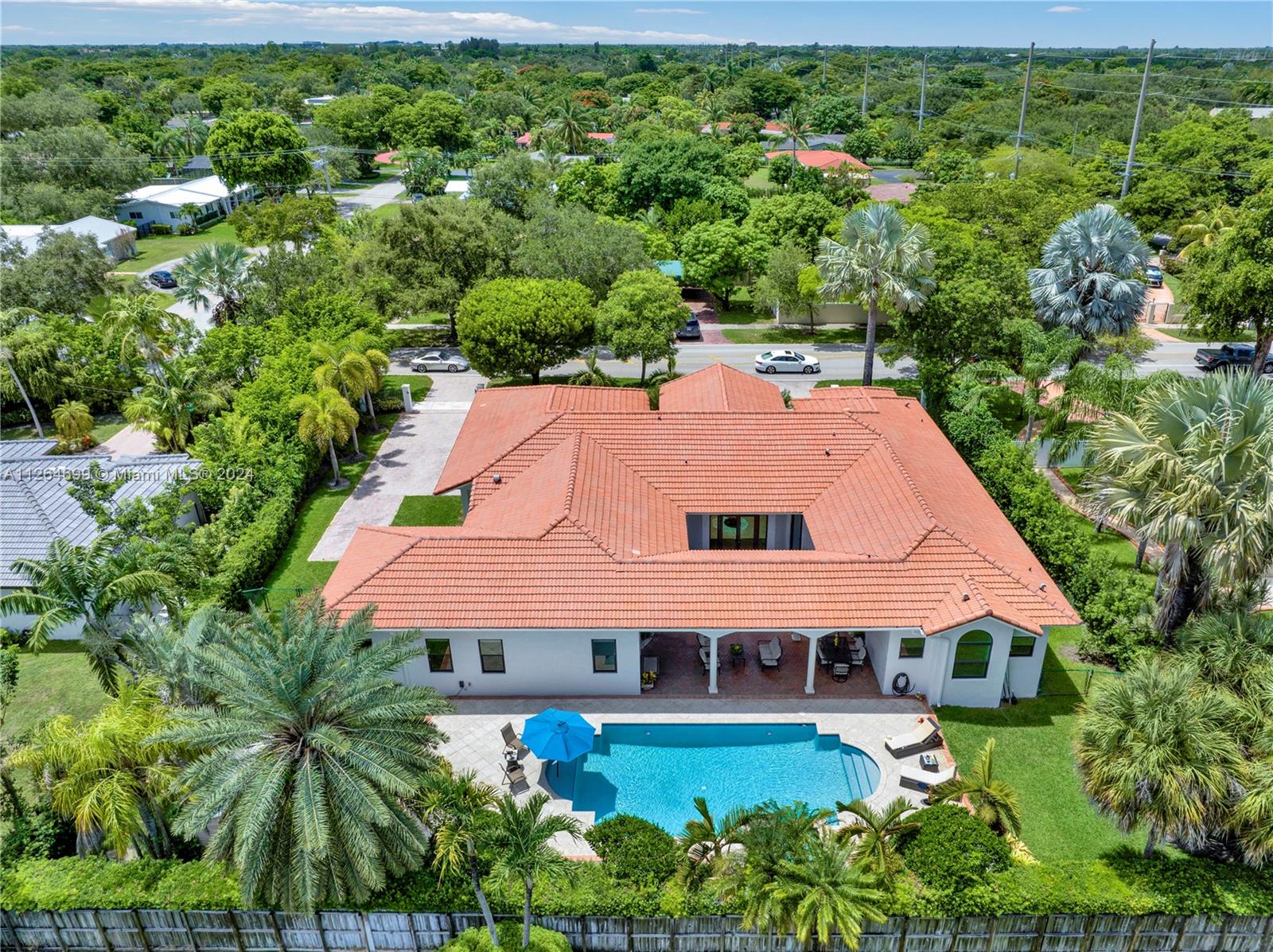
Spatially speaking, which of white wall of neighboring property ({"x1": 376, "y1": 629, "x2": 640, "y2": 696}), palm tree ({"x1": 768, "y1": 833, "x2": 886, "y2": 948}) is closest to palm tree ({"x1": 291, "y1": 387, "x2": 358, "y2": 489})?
white wall of neighboring property ({"x1": 376, "y1": 629, "x2": 640, "y2": 696})

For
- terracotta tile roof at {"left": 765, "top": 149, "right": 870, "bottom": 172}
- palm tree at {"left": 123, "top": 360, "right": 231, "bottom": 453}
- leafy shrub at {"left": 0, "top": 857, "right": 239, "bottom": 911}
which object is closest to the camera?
leafy shrub at {"left": 0, "top": 857, "right": 239, "bottom": 911}

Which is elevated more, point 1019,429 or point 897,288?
point 897,288

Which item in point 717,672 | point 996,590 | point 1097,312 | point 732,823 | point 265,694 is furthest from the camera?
point 1097,312

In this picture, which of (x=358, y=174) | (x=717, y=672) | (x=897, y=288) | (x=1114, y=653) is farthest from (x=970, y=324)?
(x=358, y=174)

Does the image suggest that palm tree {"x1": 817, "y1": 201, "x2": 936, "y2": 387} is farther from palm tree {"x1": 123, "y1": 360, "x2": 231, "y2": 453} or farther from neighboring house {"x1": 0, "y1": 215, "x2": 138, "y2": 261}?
neighboring house {"x1": 0, "y1": 215, "x2": 138, "y2": 261}

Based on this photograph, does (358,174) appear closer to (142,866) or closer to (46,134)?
(46,134)
